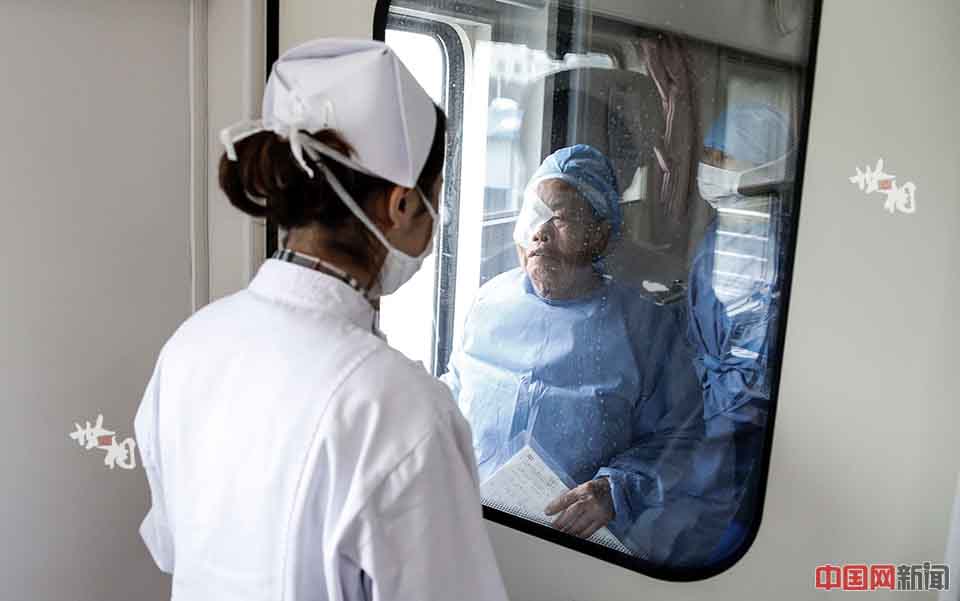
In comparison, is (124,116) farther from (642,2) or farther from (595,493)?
(595,493)

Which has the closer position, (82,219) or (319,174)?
(319,174)

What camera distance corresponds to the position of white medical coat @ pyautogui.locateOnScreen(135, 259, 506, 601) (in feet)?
2.88

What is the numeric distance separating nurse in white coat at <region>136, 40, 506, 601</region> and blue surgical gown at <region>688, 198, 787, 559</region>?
1.42 ft

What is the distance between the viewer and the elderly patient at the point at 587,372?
1299 millimetres

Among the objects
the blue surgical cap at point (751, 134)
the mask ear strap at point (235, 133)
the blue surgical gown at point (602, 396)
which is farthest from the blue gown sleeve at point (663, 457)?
the mask ear strap at point (235, 133)

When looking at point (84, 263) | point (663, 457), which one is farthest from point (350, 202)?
point (84, 263)

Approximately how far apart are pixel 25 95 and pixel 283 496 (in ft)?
3.23

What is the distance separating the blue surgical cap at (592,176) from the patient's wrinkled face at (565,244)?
1cm

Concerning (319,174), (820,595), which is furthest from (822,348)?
(319,174)

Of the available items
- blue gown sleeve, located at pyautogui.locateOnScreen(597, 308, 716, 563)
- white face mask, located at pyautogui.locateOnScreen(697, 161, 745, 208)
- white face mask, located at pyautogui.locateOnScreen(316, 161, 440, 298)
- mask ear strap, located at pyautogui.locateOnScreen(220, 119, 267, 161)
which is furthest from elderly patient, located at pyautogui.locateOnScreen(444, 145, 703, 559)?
mask ear strap, located at pyautogui.locateOnScreen(220, 119, 267, 161)

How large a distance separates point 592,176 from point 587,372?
307 millimetres

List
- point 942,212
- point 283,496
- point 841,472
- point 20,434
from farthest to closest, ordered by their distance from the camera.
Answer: point 20,434
point 841,472
point 942,212
point 283,496

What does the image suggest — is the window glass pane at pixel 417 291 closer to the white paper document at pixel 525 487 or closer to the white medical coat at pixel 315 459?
the white paper document at pixel 525 487

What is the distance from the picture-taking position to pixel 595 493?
1387mm
